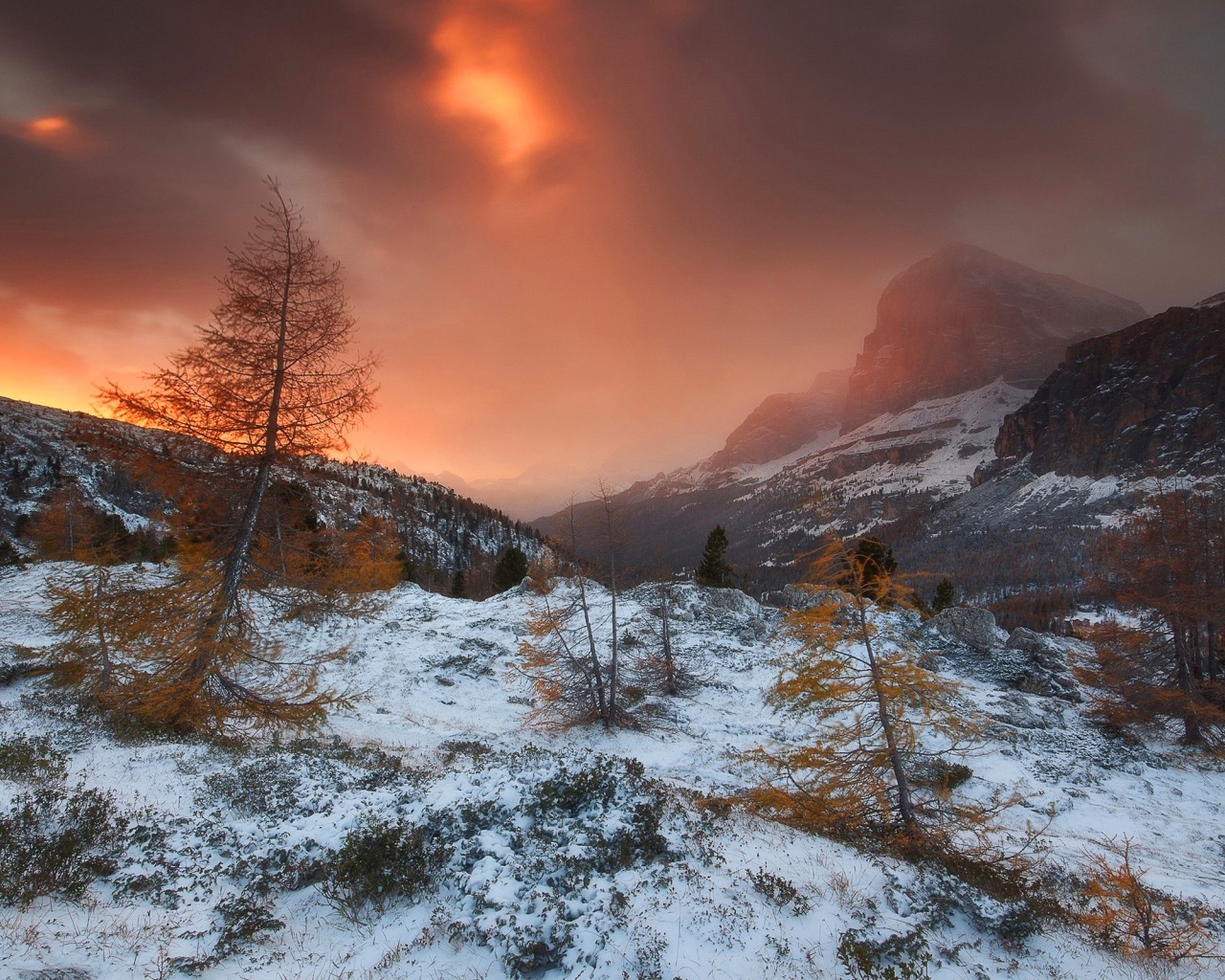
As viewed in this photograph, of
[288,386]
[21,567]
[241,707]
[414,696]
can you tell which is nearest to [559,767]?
[241,707]

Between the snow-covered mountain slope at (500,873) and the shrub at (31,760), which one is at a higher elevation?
the shrub at (31,760)

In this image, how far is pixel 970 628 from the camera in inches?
1299

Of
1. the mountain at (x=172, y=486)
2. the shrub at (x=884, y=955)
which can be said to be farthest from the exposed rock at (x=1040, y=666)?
the mountain at (x=172, y=486)

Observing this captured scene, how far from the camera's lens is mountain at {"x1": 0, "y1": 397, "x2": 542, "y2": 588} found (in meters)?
9.62

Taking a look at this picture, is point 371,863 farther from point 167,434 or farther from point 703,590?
point 703,590

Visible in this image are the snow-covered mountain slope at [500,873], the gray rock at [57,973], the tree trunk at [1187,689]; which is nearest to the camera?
the gray rock at [57,973]

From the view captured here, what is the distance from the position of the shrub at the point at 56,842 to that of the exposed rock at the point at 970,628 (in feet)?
128

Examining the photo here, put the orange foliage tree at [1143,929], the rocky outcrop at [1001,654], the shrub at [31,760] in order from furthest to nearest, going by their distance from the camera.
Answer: the rocky outcrop at [1001,654] < the shrub at [31,760] < the orange foliage tree at [1143,929]

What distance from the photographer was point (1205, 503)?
1980 cm

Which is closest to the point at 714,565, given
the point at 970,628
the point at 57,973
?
the point at 970,628

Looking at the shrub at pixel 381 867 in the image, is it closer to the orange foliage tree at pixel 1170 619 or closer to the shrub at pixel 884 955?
the shrub at pixel 884 955

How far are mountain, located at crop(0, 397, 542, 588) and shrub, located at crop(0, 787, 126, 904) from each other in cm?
526

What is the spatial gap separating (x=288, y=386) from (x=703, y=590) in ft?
114

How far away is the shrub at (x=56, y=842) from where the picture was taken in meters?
6.22
